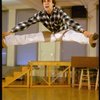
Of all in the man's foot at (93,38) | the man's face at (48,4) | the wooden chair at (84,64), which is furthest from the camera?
the wooden chair at (84,64)

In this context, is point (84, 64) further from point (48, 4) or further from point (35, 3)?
point (48, 4)

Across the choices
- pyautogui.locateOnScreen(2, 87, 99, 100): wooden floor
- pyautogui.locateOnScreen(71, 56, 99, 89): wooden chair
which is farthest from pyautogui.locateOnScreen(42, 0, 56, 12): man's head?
pyautogui.locateOnScreen(71, 56, 99, 89): wooden chair

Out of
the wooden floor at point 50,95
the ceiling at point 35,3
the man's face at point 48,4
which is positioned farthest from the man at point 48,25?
the ceiling at point 35,3

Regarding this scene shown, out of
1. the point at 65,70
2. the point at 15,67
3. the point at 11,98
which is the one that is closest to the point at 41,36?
the point at 11,98

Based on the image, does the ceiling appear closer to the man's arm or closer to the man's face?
the man's arm

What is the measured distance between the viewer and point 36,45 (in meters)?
12.4

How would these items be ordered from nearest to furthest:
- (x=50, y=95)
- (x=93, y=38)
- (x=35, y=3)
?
1. (x=93, y=38)
2. (x=50, y=95)
3. (x=35, y=3)

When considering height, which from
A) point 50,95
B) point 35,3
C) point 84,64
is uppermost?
point 35,3

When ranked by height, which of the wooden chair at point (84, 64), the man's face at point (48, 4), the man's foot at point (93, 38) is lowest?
the wooden chair at point (84, 64)

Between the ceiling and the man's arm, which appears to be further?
the ceiling

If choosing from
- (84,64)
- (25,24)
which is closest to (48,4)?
(25,24)

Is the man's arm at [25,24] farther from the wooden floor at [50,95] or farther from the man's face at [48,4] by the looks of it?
the wooden floor at [50,95]

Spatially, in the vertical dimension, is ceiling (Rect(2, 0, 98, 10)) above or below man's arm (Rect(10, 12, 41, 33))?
above

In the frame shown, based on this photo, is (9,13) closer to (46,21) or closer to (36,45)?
(36,45)
